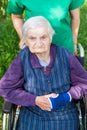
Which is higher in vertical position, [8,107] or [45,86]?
[45,86]

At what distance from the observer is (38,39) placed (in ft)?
12.6

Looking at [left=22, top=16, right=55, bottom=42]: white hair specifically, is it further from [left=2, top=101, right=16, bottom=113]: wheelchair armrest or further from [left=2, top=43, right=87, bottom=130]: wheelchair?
[left=2, top=101, right=16, bottom=113]: wheelchair armrest

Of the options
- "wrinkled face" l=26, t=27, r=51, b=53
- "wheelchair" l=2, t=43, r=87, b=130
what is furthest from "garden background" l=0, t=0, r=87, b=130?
"wrinkled face" l=26, t=27, r=51, b=53

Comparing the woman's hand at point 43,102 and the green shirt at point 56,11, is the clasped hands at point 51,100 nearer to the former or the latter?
the woman's hand at point 43,102

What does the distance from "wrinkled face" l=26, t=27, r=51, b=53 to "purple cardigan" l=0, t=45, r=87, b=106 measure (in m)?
0.19

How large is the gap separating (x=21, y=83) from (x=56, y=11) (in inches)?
29.1

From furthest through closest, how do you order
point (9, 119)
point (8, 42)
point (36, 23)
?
point (8, 42), point (9, 119), point (36, 23)

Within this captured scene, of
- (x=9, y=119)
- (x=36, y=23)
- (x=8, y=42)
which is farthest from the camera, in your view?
(x=8, y=42)

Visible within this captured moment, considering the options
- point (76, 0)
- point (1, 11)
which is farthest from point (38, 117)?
point (1, 11)

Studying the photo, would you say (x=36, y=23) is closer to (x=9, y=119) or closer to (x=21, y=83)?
(x=21, y=83)

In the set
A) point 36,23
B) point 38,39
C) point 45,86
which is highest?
point 36,23

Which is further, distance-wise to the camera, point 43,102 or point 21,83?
point 21,83

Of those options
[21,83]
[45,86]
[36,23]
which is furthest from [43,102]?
[36,23]

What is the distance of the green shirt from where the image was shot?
4070mm
